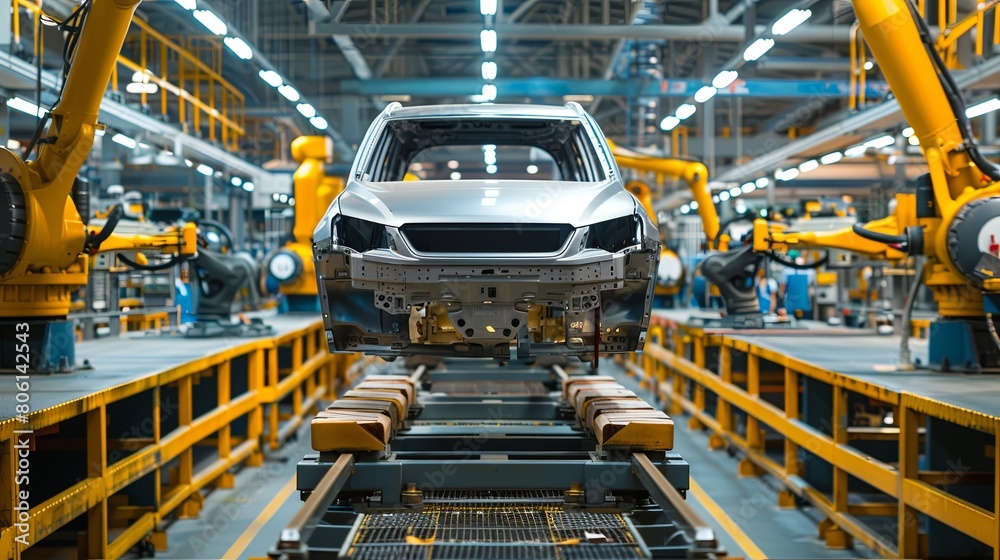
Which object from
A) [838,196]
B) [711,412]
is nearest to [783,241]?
[711,412]

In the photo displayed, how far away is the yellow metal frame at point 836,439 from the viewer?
3.70m

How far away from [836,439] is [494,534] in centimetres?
256

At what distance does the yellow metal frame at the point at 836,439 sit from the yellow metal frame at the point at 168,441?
357 centimetres

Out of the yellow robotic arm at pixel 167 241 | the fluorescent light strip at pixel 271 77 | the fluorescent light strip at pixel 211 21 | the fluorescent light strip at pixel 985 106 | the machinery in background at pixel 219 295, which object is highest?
the fluorescent light strip at pixel 271 77

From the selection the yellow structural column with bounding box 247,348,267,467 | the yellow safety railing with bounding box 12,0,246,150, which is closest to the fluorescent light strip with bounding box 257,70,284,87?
the yellow safety railing with bounding box 12,0,246,150

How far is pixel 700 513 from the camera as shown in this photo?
6230 millimetres

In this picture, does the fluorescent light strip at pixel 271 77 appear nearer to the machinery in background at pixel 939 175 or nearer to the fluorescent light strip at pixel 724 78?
the fluorescent light strip at pixel 724 78

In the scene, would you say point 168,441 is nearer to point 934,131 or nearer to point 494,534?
point 494,534

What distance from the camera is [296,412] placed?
9.23m

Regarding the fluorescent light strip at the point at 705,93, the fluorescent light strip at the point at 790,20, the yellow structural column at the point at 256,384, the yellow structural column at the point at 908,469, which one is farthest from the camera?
the fluorescent light strip at the point at 705,93

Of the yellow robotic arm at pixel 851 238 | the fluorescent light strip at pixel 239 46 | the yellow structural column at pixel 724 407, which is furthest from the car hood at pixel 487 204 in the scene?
the yellow structural column at pixel 724 407

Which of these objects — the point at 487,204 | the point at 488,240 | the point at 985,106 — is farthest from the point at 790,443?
the point at 985,106

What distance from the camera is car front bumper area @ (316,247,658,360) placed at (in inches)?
149

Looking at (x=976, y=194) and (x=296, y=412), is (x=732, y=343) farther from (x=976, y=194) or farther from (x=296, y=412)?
(x=296, y=412)
